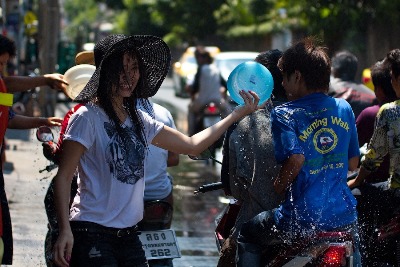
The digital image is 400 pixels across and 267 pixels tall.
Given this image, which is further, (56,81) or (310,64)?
(56,81)

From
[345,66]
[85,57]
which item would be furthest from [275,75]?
[345,66]

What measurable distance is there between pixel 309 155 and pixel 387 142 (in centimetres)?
155

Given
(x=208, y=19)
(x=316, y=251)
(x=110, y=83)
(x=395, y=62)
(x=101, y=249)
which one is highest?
(x=110, y=83)

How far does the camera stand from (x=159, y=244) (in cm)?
667

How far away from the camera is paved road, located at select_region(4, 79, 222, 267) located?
8984mm

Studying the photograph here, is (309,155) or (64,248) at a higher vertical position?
(309,155)

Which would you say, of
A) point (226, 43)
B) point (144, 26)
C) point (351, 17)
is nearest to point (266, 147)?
point (351, 17)

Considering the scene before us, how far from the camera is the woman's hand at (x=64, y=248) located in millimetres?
4453

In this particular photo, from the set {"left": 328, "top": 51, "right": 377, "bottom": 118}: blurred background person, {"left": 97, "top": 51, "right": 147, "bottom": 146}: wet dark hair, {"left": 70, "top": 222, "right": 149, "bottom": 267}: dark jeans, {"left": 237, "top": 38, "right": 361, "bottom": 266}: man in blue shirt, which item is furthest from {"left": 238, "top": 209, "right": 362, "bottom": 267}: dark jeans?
{"left": 328, "top": 51, "right": 377, "bottom": 118}: blurred background person

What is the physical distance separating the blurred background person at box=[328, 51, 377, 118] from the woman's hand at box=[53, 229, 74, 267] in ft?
17.4

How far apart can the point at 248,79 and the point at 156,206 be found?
1.84m

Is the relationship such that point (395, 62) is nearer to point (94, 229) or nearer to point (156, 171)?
point (156, 171)

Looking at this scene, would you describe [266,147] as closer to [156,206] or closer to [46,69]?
[156,206]

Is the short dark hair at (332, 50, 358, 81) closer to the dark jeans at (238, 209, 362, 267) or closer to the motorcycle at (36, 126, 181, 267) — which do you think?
the motorcycle at (36, 126, 181, 267)
